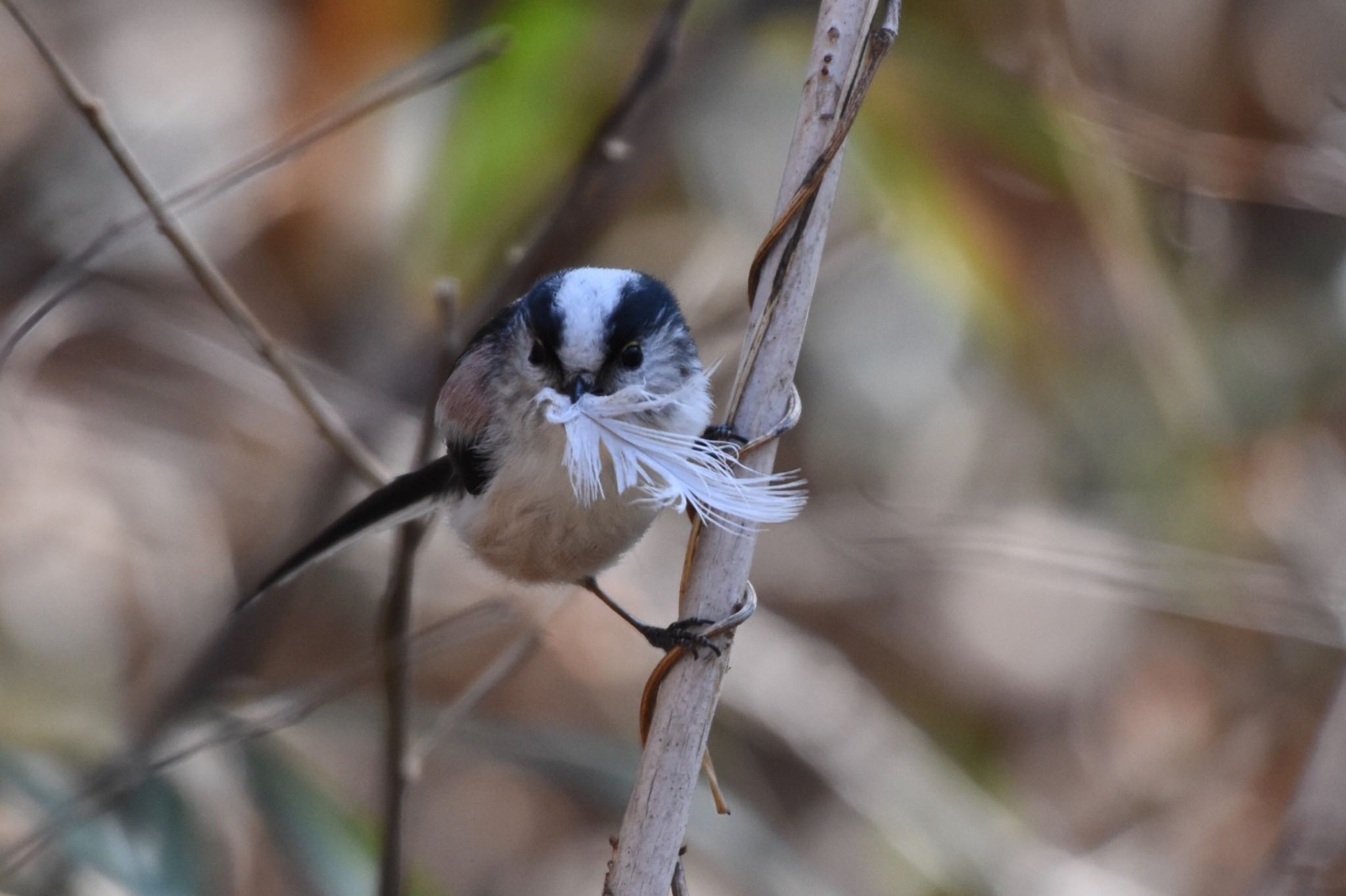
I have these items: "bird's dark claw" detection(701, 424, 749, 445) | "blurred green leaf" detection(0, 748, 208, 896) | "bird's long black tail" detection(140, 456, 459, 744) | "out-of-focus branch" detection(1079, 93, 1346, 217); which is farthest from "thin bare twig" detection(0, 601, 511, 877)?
"out-of-focus branch" detection(1079, 93, 1346, 217)

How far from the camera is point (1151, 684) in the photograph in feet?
8.39

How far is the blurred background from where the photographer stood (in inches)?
78.8

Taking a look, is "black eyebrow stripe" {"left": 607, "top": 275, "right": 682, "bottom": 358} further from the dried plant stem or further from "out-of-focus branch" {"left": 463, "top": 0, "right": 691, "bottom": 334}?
the dried plant stem

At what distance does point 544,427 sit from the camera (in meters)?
1.26

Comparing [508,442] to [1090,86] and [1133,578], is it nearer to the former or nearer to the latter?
[1133,578]

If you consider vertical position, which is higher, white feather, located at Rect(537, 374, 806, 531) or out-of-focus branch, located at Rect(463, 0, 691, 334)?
out-of-focus branch, located at Rect(463, 0, 691, 334)

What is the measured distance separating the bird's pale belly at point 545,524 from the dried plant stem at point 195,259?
184 millimetres

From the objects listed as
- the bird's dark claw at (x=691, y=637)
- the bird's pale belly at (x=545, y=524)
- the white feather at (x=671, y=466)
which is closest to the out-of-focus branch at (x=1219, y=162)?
the bird's pale belly at (x=545, y=524)

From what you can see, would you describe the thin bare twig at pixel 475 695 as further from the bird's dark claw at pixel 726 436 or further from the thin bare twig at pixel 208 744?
the bird's dark claw at pixel 726 436

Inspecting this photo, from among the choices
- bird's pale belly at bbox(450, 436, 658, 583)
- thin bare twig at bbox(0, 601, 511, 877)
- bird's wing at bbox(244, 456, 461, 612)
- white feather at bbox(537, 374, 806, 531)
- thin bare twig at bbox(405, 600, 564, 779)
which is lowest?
thin bare twig at bbox(405, 600, 564, 779)

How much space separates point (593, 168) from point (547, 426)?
1.44 feet

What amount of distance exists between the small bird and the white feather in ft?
0.24

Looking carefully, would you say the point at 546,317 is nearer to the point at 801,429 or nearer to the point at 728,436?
the point at 728,436

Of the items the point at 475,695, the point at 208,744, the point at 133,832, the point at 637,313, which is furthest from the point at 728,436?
the point at 133,832
